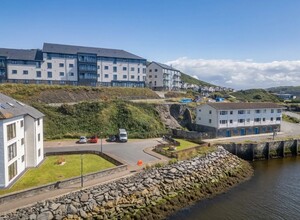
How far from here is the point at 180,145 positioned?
4681 centimetres

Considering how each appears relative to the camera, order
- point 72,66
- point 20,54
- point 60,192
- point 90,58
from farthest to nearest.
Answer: point 90,58 → point 72,66 → point 20,54 → point 60,192

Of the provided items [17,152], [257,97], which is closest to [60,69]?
[17,152]

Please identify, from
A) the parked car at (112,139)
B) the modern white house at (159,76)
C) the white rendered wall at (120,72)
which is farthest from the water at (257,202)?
the modern white house at (159,76)

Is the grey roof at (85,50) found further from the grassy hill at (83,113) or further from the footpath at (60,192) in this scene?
the footpath at (60,192)

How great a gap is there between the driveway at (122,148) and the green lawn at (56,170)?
321 cm

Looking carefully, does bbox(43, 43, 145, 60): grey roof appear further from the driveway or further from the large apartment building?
the driveway

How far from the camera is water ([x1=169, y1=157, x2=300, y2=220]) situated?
88.8 ft

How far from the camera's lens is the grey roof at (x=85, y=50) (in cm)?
8038

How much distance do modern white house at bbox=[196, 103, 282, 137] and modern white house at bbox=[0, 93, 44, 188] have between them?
123 ft

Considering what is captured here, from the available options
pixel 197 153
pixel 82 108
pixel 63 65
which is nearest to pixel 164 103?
pixel 82 108

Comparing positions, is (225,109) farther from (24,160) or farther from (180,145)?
(24,160)

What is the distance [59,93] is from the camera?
6506cm

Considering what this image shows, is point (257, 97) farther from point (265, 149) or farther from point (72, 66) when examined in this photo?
point (72, 66)

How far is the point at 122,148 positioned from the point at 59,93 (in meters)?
30.2
